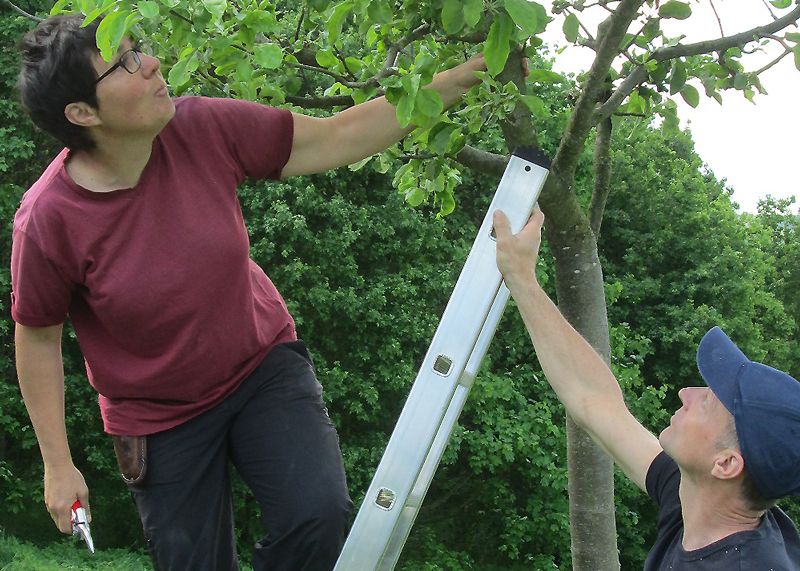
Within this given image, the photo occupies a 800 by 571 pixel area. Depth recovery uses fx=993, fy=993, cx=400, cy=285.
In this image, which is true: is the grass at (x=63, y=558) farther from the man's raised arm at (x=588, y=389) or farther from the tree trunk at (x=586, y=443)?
the man's raised arm at (x=588, y=389)

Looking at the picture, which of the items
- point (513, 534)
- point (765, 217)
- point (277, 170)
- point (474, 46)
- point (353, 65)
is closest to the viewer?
point (277, 170)

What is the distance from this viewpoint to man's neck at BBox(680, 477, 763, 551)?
2057 millimetres

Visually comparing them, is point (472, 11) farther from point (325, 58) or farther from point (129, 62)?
point (325, 58)

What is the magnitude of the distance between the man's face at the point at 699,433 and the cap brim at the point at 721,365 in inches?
0.9

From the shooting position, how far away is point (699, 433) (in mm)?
2088

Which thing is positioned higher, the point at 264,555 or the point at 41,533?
the point at 264,555

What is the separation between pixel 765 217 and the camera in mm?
22344

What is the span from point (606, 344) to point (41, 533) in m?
10.6

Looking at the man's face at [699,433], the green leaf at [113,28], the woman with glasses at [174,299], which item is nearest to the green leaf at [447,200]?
the woman with glasses at [174,299]

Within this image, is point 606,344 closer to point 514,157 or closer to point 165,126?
point 514,157

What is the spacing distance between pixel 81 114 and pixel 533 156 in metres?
1.11

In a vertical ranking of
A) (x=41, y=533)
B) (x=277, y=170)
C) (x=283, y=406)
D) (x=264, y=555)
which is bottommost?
(x=41, y=533)

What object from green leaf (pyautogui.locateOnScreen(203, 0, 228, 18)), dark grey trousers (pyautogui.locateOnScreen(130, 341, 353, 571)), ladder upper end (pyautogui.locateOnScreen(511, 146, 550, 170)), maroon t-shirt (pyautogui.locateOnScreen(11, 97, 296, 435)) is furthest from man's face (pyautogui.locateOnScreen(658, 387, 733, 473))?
green leaf (pyautogui.locateOnScreen(203, 0, 228, 18))

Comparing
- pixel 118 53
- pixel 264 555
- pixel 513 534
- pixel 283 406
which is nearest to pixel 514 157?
pixel 283 406
